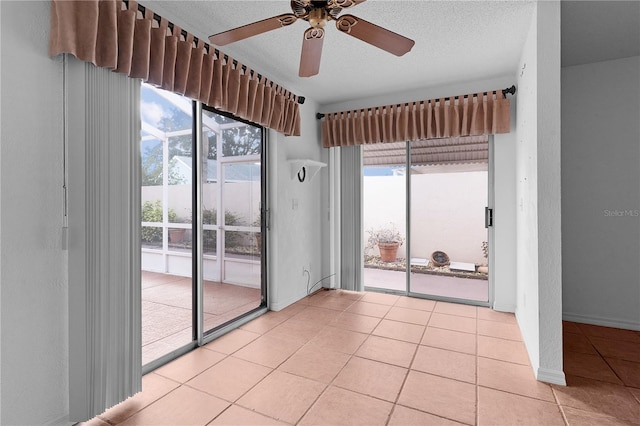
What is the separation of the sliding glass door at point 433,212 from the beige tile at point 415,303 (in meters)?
0.13

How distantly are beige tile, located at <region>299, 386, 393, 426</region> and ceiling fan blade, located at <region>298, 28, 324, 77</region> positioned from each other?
2.05m

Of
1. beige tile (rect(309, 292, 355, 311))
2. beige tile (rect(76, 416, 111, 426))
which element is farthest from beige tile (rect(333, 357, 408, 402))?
beige tile (rect(76, 416, 111, 426))

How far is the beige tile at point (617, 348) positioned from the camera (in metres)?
2.38

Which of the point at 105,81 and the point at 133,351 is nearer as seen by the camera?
the point at 105,81

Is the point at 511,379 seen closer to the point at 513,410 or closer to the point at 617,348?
the point at 513,410

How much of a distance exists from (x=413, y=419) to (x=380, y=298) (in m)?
2.17

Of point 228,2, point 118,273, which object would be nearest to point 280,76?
point 228,2

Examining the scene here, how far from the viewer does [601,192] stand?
9.87 feet

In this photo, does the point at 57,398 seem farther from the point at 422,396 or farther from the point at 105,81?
the point at 422,396

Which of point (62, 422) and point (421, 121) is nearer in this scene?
point (62, 422)

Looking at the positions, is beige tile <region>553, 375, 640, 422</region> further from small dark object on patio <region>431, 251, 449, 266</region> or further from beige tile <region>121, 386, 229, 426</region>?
beige tile <region>121, 386, 229, 426</region>

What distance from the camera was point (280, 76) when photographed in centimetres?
329

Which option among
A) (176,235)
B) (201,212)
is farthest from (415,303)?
(176,235)

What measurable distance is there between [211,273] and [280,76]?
85.4 inches
